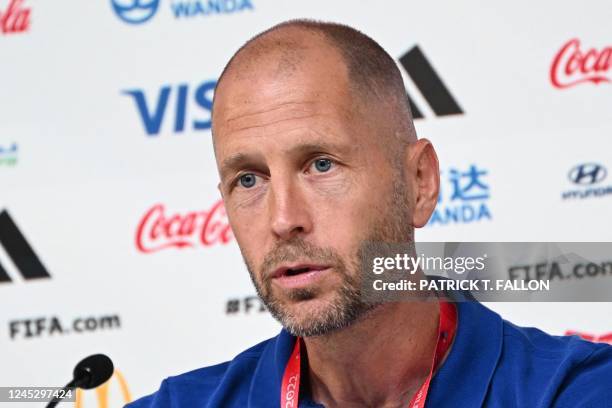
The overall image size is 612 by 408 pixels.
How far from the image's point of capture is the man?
59.9 inches

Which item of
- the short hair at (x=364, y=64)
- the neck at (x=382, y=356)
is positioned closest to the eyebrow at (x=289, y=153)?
the short hair at (x=364, y=64)

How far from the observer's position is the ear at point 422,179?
173 cm

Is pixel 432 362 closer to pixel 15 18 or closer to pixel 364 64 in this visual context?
pixel 364 64

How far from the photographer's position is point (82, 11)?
3230mm

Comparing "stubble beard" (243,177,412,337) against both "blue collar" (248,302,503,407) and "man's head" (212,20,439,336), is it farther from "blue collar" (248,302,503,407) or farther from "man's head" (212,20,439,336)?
"blue collar" (248,302,503,407)

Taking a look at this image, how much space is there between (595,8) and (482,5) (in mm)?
333

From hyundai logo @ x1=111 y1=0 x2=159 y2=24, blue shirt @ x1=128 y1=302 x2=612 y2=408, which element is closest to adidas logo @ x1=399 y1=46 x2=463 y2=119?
hyundai logo @ x1=111 y1=0 x2=159 y2=24

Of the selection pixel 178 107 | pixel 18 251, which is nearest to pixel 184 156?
pixel 178 107

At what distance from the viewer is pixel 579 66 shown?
294 cm

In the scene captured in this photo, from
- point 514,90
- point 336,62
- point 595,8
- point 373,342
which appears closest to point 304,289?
point 373,342

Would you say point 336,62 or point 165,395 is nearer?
point 336,62

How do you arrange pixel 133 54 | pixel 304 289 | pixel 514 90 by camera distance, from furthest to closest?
A: pixel 133 54
pixel 514 90
pixel 304 289

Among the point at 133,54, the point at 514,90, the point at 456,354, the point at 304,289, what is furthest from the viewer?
the point at 133,54

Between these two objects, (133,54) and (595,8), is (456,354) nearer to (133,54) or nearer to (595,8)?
(595,8)
